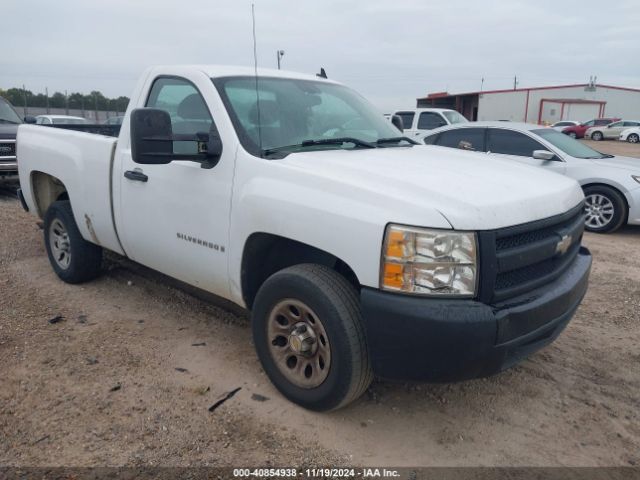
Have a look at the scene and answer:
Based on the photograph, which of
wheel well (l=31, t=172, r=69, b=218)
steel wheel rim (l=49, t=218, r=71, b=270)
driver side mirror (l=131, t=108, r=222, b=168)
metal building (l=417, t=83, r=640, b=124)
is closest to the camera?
driver side mirror (l=131, t=108, r=222, b=168)

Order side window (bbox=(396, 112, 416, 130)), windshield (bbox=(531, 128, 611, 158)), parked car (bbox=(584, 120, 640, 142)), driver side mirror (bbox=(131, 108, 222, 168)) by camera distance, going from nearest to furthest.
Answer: driver side mirror (bbox=(131, 108, 222, 168)), windshield (bbox=(531, 128, 611, 158)), side window (bbox=(396, 112, 416, 130)), parked car (bbox=(584, 120, 640, 142))

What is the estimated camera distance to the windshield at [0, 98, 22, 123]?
36.2ft

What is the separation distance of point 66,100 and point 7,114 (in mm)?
22656

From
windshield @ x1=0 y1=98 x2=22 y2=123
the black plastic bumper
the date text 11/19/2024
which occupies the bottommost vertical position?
the date text 11/19/2024

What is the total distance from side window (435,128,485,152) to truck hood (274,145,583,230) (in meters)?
5.37

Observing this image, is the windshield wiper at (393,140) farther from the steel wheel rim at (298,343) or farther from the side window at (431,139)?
the side window at (431,139)

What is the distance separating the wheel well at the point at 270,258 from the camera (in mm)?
3100

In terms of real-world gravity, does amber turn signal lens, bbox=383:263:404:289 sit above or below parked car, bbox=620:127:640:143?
above

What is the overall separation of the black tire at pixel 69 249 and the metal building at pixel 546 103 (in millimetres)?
47883

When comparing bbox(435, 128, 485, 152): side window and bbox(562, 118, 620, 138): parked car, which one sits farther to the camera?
bbox(562, 118, 620, 138): parked car

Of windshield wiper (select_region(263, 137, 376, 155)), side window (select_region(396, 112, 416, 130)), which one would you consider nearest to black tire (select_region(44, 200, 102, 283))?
windshield wiper (select_region(263, 137, 376, 155))

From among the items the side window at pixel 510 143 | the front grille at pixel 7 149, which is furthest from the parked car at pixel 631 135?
the front grille at pixel 7 149

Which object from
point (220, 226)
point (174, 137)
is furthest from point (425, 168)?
point (174, 137)

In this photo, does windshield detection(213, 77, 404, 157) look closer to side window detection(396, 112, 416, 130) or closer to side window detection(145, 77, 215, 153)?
side window detection(145, 77, 215, 153)
